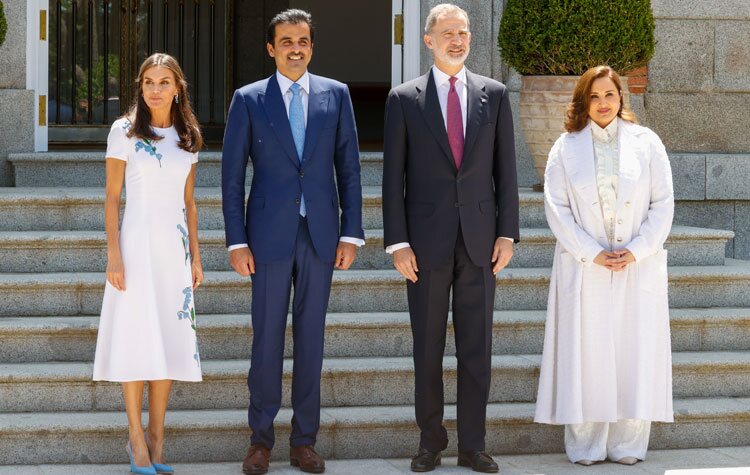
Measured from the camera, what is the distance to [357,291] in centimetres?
691

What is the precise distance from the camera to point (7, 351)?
20.6 feet

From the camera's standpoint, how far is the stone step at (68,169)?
27.5ft

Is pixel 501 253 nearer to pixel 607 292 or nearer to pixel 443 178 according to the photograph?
pixel 443 178

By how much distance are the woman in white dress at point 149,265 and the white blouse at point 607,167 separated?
1.87 m

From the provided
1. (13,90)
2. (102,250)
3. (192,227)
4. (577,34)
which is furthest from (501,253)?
(13,90)

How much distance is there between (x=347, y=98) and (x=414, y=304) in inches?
38.4

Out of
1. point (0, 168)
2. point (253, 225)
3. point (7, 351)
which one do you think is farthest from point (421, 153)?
point (0, 168)

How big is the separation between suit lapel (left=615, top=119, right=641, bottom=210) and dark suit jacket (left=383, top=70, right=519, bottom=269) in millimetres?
545

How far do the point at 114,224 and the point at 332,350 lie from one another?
1569 mm

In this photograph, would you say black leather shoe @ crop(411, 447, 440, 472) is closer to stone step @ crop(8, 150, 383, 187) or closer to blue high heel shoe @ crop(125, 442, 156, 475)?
blue high heel shoe @ crop(125, 442, 156, 475)

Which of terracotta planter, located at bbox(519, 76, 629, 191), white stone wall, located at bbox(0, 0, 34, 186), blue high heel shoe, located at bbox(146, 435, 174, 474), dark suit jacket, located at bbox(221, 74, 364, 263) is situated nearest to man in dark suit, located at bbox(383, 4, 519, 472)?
dark suit jacket, located at bbox(221, 74, 364, 263)

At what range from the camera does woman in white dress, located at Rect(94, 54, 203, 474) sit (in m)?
5.42

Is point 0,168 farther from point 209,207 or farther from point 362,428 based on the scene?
point 362,428

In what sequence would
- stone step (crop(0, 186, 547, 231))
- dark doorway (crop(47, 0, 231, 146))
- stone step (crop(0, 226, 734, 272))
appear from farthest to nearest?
dark doorway (crop(47, 0, 231, 146)) < stone step (crop(0, 186, 547, 231)) < stone step (crop(0, 226, 734, 272))
